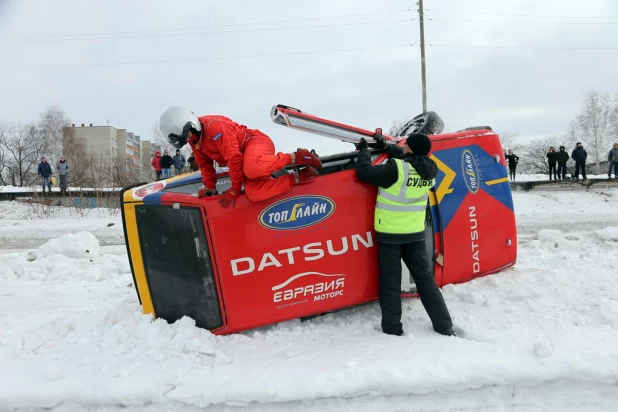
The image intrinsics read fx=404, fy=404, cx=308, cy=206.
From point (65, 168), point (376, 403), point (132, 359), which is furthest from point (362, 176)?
point (65, 168)

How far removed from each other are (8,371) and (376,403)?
99.1 inches

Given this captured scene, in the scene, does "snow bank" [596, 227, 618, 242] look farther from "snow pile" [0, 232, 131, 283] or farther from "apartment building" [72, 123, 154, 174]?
"apartment building" [72, 123, 154, 174]

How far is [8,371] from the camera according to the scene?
2799mm

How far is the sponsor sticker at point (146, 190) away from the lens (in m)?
3.16

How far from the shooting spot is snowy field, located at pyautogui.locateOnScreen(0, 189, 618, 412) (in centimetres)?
245

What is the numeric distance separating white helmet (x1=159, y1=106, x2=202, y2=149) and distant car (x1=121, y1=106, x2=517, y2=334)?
452 mm

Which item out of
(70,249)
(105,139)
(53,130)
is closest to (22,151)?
(53,130)

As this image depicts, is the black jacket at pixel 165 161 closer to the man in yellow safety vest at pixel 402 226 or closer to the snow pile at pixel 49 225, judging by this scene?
the snow pile at pixel 49 225

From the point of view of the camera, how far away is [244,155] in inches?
123

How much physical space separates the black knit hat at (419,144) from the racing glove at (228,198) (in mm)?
1440

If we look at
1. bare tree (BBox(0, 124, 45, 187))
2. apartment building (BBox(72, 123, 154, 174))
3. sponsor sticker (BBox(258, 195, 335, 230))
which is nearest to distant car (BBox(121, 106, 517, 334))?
sponsor sticker (BBox(258, 195, 335, 230))

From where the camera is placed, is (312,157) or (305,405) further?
(312,157)

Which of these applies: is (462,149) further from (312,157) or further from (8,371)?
(8,371)

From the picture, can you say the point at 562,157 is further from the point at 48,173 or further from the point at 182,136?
the point at 48,173
